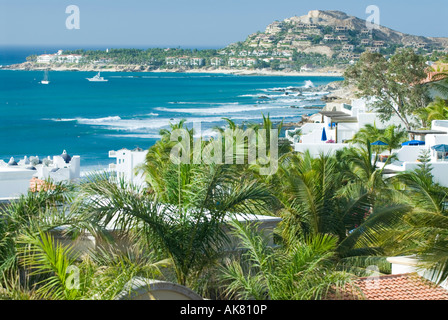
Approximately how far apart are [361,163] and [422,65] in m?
14.3

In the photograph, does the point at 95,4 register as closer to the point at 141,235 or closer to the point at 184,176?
the point at 184,176

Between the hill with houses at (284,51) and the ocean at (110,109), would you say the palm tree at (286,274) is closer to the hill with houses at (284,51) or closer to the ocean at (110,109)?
the ocean at (110,109)

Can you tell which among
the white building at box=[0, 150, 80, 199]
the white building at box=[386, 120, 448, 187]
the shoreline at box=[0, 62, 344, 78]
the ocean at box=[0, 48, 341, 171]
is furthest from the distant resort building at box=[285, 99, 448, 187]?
the shoreline at box=[0, 62, 344, 78]

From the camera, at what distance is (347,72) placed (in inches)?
1201

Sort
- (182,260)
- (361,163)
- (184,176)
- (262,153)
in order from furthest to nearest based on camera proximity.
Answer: (361,163) < (262,153) < (184,176) < (182,260)

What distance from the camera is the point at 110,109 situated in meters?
86.8

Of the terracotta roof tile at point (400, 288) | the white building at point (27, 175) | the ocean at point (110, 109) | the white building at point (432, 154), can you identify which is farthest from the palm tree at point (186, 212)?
the ocean at point (110, 109)

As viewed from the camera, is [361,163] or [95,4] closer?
[95,4]

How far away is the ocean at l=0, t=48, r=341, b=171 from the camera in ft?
198

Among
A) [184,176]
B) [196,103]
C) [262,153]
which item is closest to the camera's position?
[184,176]

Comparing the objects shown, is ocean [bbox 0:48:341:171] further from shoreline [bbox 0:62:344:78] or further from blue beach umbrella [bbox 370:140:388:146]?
blue beach umbrella [bbox 370:140:388:146]

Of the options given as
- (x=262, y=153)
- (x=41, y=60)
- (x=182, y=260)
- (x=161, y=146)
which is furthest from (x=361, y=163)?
(x=41, y=60)

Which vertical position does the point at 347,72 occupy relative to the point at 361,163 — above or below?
above

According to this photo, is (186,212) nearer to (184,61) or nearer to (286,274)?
(286,274)
